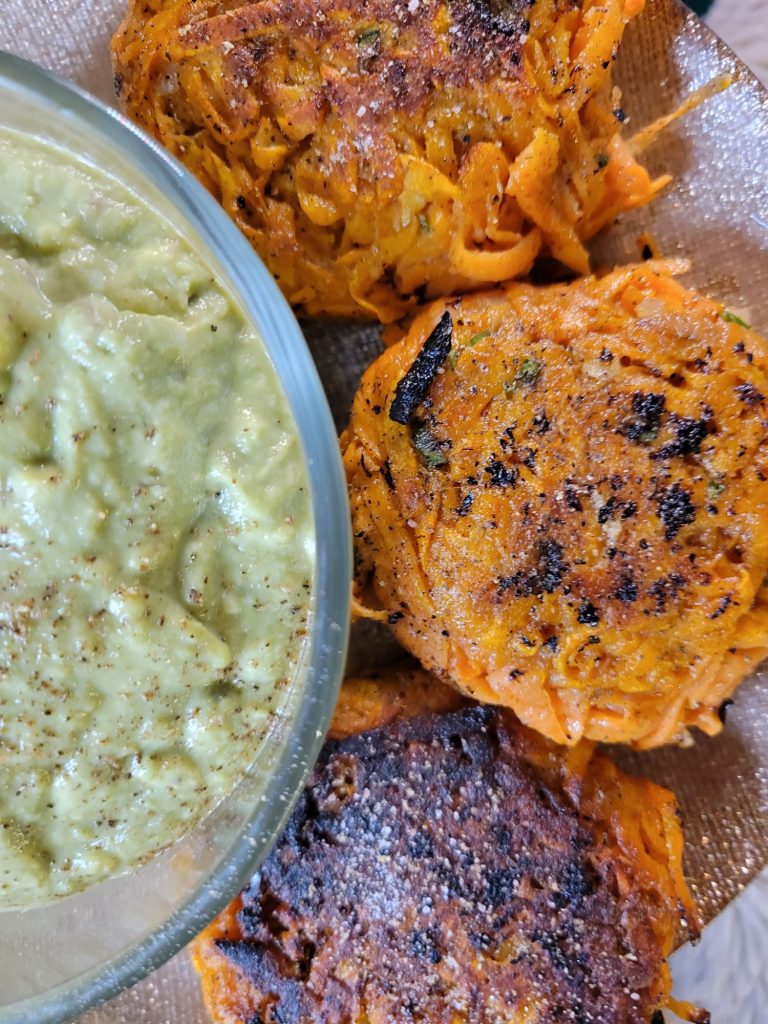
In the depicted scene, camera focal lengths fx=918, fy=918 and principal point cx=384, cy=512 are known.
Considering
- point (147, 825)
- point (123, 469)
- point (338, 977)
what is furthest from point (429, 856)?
point (123, 469)

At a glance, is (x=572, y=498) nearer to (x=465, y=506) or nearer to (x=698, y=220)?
(x=465, y=506)

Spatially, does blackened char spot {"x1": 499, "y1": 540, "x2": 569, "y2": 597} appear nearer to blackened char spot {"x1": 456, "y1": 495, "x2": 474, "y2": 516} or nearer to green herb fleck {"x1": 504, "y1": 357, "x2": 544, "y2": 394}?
blackened char spot {"x1": 456, "y1": 495, "x2": 474, "y2": 516}

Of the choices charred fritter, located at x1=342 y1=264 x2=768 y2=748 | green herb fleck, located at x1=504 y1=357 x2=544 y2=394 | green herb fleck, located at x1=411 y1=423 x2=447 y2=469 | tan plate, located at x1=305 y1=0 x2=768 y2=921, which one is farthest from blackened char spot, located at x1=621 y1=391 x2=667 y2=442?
tan plate, located at x1=305 y1=0 x2=768 y2=921

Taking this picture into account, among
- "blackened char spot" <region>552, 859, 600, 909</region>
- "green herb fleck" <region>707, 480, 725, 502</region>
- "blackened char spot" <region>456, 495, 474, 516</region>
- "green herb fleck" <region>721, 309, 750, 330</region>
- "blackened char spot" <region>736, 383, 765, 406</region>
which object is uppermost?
"green herb fleck" <region>721, 309, 750, 330</region>

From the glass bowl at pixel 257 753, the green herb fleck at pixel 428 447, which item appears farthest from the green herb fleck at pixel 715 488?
the glass bowl at pixel 257 753

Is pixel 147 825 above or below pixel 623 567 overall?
below

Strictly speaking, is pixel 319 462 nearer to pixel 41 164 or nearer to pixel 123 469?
pixel 123 469
